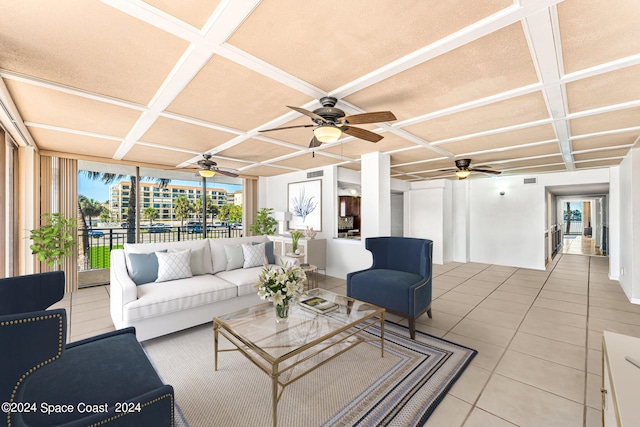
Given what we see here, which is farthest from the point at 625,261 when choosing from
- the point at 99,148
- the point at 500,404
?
the point at 99,148

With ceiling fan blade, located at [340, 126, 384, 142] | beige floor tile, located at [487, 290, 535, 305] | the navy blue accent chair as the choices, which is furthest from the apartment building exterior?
beige floor tile, located at [487, 290, 535, 305]

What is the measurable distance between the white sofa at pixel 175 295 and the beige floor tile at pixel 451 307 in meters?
2.59

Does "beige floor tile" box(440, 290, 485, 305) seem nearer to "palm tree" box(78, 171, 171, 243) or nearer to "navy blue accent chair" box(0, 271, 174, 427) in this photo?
"navy blue accent chair" box(0, 271, 174, 427)

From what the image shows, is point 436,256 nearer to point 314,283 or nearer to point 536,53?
point 314,283

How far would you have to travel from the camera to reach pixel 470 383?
216cm

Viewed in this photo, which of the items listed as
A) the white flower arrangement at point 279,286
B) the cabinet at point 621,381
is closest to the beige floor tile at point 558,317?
the cabinet at point 621,381

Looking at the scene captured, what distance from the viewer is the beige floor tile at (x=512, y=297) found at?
416 centimetres

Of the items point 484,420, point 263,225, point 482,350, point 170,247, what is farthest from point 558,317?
point 263,225

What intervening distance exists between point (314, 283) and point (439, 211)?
4242 mm

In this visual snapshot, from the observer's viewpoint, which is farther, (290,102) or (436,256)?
(436,256)

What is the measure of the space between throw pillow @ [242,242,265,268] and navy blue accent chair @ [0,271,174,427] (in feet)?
6.88

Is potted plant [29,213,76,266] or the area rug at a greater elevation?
potted plant [29,213,76,266]

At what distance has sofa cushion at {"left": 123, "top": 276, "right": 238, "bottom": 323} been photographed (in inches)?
104

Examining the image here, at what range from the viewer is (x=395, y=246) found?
3787 mm
